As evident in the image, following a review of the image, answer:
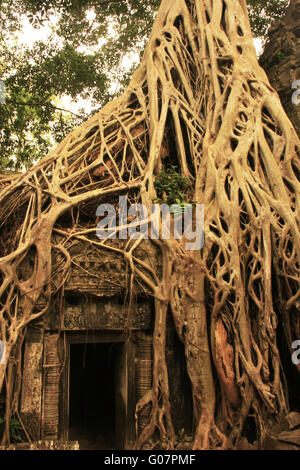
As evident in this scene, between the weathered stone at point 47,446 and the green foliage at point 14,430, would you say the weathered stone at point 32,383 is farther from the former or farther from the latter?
the weathered stone at point 47,446

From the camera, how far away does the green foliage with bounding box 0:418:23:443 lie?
325 centimetres

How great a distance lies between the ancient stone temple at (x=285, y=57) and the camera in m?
5.80

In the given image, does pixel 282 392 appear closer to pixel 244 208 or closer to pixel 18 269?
pixel 244 208

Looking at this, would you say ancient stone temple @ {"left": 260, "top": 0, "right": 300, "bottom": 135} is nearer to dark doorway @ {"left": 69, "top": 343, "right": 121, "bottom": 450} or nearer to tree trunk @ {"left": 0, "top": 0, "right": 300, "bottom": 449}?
tree trunk @ {"left": 0, "top": 0, "right": 300, "bottom": 449}

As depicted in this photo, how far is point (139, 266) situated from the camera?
3857 mm

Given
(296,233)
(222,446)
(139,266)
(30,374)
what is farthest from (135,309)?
(296,233)

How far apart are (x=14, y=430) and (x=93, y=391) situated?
326 cm

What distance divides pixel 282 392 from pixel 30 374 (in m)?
2.29

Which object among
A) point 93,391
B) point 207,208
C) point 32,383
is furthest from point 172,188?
point 93,391

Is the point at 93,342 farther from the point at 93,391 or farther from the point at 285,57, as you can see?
the point at 285,57

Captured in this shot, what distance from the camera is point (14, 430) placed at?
10.9 ft

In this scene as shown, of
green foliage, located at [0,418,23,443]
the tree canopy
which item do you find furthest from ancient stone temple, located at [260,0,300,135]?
green foliage, located at [0,418,23,443]

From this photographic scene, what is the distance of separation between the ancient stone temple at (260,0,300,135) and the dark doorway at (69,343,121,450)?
4.58 metres

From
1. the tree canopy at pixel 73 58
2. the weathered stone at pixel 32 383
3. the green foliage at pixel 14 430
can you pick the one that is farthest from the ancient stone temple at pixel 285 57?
the green foliage at pixel 14 430
